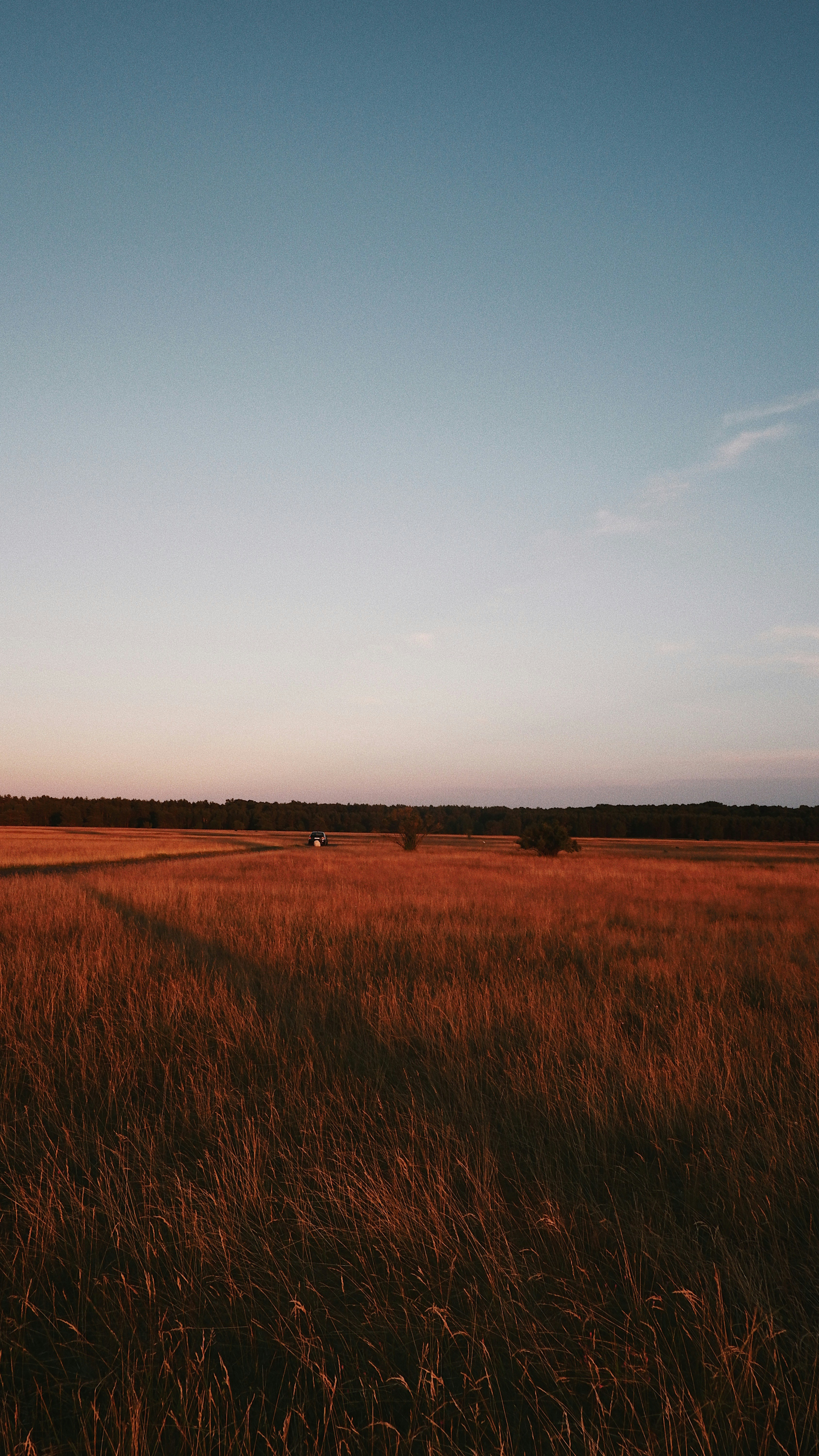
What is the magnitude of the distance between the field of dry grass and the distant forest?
8737 centimetres

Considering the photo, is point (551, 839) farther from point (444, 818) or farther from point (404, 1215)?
point (444, 818)

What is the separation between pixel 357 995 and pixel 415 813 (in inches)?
1866

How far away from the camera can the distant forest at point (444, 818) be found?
100125 mm

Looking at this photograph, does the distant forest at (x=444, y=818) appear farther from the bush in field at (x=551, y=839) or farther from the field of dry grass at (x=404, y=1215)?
the field of dry grass at (x=404, y=1215)

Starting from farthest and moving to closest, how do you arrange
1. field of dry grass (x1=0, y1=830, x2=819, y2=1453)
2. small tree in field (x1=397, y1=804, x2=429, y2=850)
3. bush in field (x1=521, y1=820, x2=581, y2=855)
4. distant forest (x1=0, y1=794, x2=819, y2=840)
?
distant forest (x1=0, y1=794, x2=819, y2=840), small tree in field (x1=397, y1=804, x2=429, y2=850), bush in field (x1=521, y1=820, x2=581, y2=855), field of dry grass (x1=0, y1=830, x2=819, y2=1453)

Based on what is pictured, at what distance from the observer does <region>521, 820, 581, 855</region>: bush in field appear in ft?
162

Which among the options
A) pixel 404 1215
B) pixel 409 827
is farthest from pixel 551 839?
pixel 404 1215

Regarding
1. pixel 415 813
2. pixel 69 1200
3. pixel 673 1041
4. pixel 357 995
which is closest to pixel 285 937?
pixel 357 995

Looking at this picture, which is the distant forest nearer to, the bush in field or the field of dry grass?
the bush in field

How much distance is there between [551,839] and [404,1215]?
47.8m

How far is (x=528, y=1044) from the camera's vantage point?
5.82m

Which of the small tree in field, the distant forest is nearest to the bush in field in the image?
the small tree in field

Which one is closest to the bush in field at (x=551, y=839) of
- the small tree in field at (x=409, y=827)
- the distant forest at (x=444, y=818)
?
the small tree in field at (x=409, y=827)

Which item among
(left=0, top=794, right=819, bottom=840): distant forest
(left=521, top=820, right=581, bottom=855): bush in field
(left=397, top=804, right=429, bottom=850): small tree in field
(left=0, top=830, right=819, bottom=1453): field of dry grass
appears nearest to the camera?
(left=0, top=830, right=819, bottom=1453): field of dry grass
